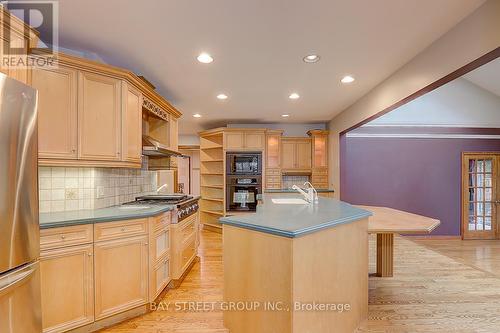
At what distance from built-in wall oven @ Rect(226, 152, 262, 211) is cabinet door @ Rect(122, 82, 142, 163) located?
2796 mm

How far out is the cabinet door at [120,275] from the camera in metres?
2.02

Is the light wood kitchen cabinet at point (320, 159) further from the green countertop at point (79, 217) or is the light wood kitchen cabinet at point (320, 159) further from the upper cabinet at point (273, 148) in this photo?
the green countertop at point (79, 217)

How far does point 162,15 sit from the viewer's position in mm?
1934

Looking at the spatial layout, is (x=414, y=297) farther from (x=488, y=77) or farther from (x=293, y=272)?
(x=488, y=77)

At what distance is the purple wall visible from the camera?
17.5ft

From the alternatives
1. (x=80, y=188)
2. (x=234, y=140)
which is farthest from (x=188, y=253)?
(x=234, y=140)

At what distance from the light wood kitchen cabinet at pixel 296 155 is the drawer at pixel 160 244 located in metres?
3.59

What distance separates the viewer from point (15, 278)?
55.3 inches

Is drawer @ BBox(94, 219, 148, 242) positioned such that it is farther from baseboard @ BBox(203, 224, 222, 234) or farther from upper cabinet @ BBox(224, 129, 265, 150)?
baseboard @ BBox(203, 224, 222, 234)

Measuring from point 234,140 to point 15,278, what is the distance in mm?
4368

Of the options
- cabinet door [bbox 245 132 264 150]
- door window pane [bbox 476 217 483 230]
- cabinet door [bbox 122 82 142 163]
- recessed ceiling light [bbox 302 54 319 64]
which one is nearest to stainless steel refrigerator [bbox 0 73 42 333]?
cabinet door [bbox 122 82 142 163]

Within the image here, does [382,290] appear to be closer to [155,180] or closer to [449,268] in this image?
[449,268]

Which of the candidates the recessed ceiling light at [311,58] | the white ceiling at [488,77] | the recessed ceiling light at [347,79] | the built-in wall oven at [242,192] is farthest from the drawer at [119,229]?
the white ceiling at [488,77]

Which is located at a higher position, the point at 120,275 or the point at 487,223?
the point at 120,275
